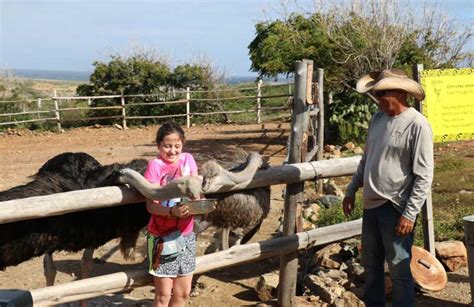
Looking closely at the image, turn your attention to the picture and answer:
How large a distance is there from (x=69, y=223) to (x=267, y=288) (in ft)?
5.69

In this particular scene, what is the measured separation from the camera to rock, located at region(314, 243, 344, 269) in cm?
521

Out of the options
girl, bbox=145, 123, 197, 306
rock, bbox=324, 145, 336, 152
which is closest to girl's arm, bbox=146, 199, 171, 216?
girl, bbox=145, 123, 197, 306

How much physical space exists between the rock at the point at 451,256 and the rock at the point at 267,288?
1.53m

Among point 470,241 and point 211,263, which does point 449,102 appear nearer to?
point 470,241

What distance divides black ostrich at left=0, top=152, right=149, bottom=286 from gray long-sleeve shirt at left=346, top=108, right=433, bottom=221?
63.7 inches

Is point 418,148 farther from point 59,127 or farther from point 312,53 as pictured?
point 59,127

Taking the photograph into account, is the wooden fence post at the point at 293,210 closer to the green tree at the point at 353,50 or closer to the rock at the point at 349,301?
the rock at the point at 349,301

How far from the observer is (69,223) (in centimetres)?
393

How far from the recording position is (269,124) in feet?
68.2

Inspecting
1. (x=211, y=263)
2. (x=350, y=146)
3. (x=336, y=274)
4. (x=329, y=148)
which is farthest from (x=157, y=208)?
(x=350, y=146)

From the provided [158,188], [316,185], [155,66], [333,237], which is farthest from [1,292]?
[155,66]

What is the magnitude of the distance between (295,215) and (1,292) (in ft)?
7.82

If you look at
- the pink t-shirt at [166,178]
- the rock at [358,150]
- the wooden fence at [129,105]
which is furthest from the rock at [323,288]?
the wooden fence at [129,105]

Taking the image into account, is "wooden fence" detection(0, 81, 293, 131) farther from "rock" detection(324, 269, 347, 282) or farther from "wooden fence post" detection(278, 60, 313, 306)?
"wooden fence post" detection(278, 60, 313, 306)
